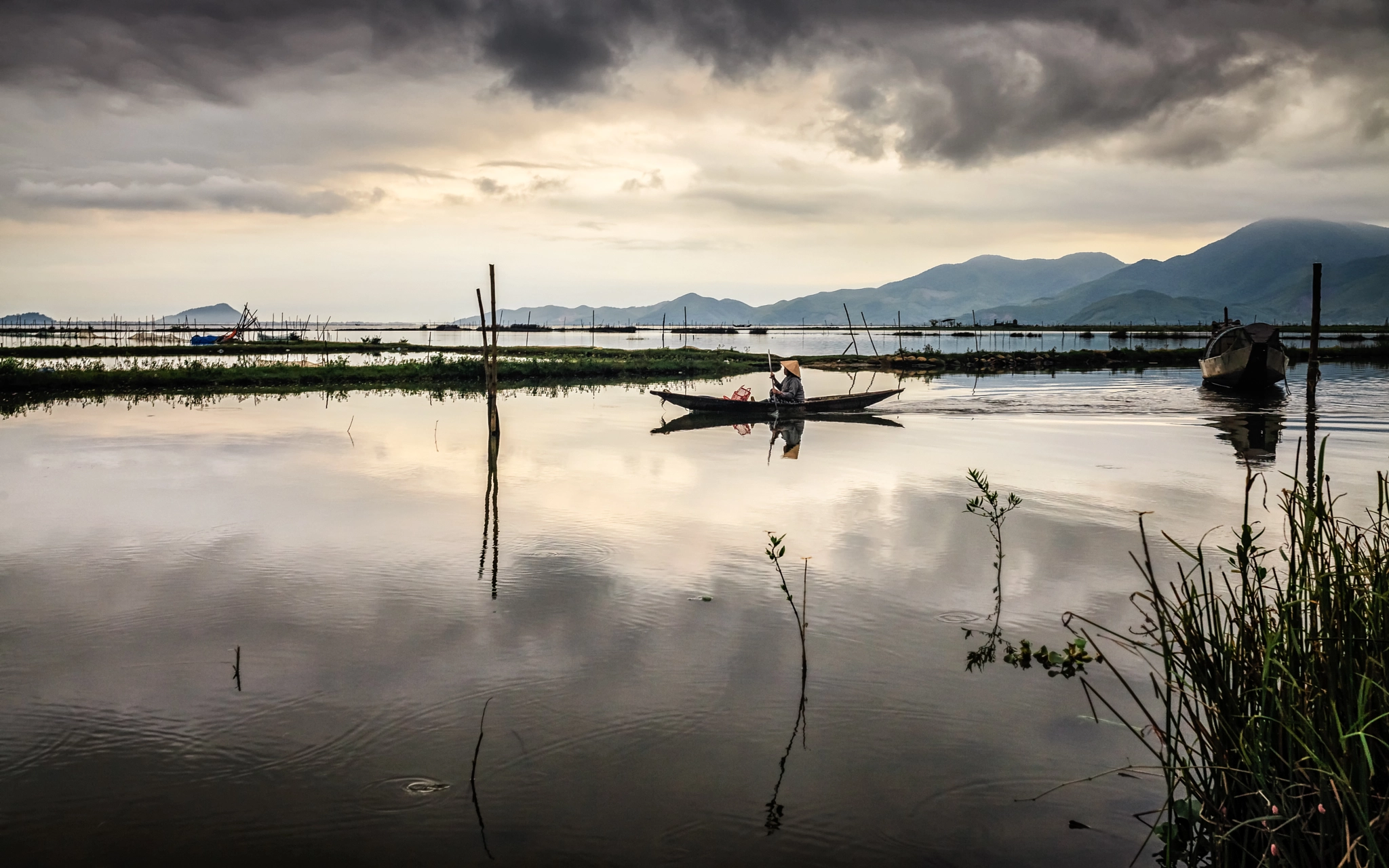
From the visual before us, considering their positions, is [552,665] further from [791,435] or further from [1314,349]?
[1314,349]

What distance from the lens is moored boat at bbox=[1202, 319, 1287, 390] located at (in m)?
32.0

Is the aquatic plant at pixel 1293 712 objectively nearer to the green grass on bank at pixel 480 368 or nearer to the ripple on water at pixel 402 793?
the ripple on water at pixel 402 793

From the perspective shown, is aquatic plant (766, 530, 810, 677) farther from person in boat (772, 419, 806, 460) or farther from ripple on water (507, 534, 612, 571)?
person in boat (772, 419, 806, 460)

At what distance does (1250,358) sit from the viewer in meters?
32.0

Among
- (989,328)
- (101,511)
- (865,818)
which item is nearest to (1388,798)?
(865,818)

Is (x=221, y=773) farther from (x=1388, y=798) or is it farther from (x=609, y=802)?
(x=1388, y=798)

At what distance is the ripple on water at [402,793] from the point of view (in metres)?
5.13

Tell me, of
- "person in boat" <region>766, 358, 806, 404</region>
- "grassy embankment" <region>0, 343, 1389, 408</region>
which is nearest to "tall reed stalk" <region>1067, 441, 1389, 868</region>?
"person in boat" <region>766, 358, 806, 404</region>

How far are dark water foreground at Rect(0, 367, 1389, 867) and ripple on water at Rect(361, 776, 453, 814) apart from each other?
0.8 inches

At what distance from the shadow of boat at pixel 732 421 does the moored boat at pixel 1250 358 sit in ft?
50.5

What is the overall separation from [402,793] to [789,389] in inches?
811

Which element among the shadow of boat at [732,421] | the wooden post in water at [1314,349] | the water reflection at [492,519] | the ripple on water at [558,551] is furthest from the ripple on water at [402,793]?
the wooden post in water at [1314,349]

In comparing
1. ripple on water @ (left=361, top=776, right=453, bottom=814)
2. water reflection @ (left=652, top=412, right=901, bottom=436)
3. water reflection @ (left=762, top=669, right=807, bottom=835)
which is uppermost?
water reflection @ (left=652, top=412, right=901, bottom=436)

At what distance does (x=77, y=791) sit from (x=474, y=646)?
2900 millimetres
